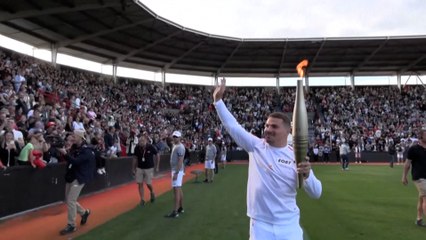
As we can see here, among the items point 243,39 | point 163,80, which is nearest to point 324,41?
point 243,39

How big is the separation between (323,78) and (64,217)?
44575 mm

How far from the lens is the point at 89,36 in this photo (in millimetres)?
33469

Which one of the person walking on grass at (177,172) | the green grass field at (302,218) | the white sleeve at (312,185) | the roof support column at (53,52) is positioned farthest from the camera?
the roof support column at (53,52)

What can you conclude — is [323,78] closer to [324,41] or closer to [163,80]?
[324,41]

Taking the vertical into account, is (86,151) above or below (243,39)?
below

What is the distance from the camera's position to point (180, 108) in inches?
1764

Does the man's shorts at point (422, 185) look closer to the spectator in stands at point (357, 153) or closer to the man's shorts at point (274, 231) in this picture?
the man's shorts at point (274, 231)

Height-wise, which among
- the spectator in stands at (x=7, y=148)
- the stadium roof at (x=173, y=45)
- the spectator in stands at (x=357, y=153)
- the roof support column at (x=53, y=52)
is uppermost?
the stadium roof at (x=173, y=45)

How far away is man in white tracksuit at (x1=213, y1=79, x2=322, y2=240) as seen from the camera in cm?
371

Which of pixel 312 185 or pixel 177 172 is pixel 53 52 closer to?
pixel 177 172

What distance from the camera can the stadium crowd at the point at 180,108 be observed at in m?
20.5

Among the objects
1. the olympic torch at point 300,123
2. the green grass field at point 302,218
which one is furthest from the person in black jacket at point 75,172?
the olympic torch at point 300,123

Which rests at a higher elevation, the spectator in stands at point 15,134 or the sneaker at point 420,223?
the spectator in stands at point 15,134

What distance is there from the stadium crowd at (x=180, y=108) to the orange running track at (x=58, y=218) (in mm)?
3359
